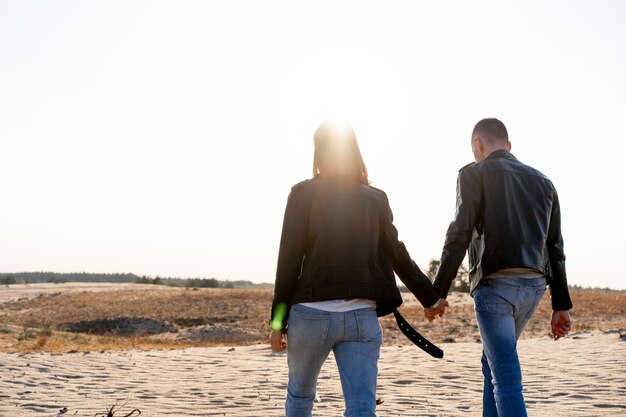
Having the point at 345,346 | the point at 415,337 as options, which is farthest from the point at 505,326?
the point at 345,346

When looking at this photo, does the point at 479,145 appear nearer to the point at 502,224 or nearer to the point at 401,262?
the point at 502,224

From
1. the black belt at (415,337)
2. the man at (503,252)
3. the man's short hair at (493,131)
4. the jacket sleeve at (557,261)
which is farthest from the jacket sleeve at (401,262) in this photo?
the man's short hair at (493,131)

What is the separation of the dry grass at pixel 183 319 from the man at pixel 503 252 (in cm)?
1240

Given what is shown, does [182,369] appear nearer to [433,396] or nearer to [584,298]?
[433,396]

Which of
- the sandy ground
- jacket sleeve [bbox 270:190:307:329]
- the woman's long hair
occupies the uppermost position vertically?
the woman's long hair

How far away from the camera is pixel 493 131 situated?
4.81m

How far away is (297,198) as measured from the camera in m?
3.78

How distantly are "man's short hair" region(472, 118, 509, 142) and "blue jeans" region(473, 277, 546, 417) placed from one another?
1.02 m

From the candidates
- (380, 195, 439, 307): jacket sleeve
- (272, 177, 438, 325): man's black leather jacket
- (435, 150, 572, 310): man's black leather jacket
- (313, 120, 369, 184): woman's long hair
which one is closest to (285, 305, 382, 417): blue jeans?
(272, 177, 438, 325): man's black leather jacket

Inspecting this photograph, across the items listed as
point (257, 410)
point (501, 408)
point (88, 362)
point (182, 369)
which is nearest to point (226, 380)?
point (182, 369)

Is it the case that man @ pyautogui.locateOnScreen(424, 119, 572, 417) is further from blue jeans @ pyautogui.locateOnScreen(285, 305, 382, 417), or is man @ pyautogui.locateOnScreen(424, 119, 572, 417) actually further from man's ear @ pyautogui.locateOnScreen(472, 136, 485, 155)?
blue jeans @ pyautogui.locateOnScreen(285, 305, 382, 417)

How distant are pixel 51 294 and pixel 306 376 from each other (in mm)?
39140

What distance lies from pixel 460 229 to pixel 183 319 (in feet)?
76.3

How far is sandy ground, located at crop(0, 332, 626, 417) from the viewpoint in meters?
7.86
